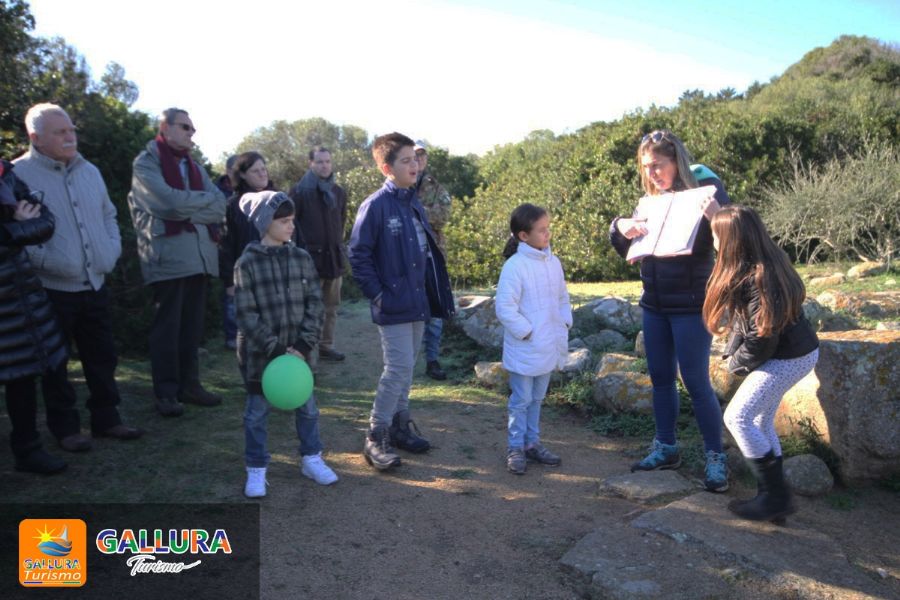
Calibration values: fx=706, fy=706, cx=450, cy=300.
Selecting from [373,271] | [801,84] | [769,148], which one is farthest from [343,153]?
[801,84]

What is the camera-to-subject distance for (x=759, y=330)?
131 inches

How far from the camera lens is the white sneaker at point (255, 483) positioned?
12.9ft

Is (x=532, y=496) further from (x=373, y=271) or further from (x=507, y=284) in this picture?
(x=373, y=271)

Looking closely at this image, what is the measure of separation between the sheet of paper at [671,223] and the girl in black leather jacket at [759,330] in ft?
0.81

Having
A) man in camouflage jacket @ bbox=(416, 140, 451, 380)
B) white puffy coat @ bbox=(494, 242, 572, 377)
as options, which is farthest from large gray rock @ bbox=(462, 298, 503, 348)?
white puffy coat @ bbox=(494, 242, 572, 377)

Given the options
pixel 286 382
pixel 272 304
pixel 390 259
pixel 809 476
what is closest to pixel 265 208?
pixel 272 304

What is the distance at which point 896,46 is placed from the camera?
94.8 feet

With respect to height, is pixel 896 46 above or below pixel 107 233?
above

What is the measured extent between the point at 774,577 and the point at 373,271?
8.74 ft

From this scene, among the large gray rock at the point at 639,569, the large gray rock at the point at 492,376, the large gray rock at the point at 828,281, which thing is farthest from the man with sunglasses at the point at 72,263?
the large gray rock at the point at 828,281

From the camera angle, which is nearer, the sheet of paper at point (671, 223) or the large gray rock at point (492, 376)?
the sheet of paper at point (671, 223)

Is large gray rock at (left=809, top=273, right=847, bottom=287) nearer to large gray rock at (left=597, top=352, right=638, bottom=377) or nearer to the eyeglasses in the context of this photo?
large gray rock at (left=597, top=352, right=638, bottom=377)

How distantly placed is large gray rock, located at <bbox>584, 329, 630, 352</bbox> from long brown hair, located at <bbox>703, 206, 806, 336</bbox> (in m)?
3.23

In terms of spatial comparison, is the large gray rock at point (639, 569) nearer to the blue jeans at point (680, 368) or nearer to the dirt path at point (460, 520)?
the dirt path at point (460, 520)
